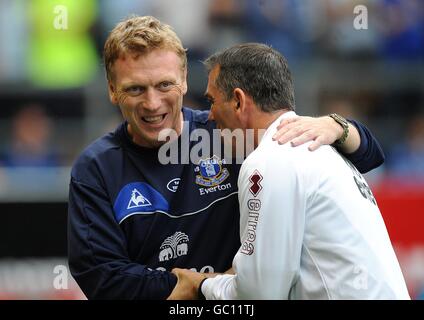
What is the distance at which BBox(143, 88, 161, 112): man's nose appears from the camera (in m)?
3.80

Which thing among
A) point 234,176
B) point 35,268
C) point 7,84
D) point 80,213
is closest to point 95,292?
point 80,213

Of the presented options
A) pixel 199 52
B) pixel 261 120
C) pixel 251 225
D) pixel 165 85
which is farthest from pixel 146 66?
pixel 199 52

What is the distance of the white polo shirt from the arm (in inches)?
2.6

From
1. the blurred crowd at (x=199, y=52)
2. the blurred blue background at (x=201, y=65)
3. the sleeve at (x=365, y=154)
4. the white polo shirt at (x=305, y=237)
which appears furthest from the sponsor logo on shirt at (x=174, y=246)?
the blurred crowd at (x=199, y=52)

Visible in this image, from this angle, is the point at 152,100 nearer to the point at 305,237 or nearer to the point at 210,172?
the point at 210,172

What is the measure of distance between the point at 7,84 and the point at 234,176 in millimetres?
4434

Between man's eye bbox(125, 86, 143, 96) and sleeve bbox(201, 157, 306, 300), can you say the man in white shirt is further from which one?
man's eye bbox(125, 86, 143, 96)

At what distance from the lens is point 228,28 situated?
8.10 metres

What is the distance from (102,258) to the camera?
3.69 metres

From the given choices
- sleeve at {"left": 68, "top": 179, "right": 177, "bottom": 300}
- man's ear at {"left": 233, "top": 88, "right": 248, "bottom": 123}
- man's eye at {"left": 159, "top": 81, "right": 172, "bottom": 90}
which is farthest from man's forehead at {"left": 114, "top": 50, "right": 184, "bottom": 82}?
sleeve at {"left": 68, "top": 179, "right": 177, "bottom": 300}

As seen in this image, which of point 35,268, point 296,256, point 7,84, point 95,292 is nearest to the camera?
point 296,256

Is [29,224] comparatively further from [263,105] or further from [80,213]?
[263,105]

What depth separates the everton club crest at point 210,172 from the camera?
3.92 metres

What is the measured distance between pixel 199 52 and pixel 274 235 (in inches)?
188
